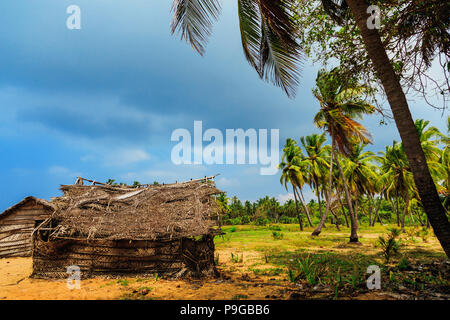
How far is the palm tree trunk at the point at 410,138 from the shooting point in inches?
149

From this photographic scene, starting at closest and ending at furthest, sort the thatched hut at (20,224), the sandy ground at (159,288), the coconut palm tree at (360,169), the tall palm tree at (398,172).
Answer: the sandy ground at (159,288) → the thatched hut at (20,224) → the tall palm tree at (398,172) → the coconut palm tree at (360,169)

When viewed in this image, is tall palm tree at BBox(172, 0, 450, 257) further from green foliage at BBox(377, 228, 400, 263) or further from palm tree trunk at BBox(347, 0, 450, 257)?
green foliage at BBox(377, 228, 400, 263)

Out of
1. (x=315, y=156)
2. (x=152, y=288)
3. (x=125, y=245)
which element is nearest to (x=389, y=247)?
(x=152, y=288)

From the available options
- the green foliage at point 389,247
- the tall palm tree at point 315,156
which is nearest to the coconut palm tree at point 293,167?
the tall palm tree at point 315,156

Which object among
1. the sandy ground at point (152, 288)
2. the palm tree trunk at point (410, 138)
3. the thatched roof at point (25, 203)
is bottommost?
the sandy ground at point (152, 288)

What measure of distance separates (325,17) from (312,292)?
6763 millimetres

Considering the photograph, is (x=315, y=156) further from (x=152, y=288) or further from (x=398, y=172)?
(x=152, y=288)

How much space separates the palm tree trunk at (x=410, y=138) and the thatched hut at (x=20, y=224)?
15.1 metres

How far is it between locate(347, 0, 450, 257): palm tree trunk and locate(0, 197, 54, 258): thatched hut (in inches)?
593

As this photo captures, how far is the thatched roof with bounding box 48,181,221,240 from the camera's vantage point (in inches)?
288

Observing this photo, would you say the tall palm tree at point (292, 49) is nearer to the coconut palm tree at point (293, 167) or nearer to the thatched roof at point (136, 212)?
the thatched roof at point (136, 212)

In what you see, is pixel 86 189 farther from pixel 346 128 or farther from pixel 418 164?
pixel 346 128

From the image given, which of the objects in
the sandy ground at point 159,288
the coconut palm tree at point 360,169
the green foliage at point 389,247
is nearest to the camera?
the sandy ground at point 159,288

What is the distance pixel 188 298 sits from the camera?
535cm
